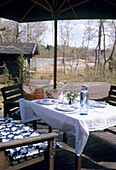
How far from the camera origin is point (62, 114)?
6.82 ft

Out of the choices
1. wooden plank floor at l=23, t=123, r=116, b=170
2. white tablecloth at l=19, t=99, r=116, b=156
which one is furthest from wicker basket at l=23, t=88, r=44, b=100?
wooden plank floor at l=23, t=123, r=116, b=170

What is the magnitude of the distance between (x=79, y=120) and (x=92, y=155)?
101cm

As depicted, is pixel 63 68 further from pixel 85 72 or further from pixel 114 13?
pixel 114 13

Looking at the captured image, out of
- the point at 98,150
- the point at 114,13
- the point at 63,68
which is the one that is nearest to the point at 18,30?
the point at 63,68

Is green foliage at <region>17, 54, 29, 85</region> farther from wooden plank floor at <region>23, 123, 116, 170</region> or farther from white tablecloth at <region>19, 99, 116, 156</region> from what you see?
white tablecloth at <region>19, 99, 116, 156</region>

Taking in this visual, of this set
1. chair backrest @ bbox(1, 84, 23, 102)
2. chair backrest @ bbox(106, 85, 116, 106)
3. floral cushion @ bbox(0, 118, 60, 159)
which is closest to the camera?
floral cushion @ bbox(0, 118, 60, 159)

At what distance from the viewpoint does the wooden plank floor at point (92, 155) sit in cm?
234

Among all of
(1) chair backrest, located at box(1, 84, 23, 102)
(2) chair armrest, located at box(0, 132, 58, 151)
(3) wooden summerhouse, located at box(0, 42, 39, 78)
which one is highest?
(3) wooden summerhouse, located at box(0, 42, 39, 78)

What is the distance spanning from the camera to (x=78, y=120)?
1.87 m

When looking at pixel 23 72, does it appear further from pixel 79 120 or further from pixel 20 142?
pixel 20 142

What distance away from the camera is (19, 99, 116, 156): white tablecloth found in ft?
6.21

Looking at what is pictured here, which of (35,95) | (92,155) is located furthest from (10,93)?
(92,155)

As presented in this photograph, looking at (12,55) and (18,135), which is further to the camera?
(12,55)

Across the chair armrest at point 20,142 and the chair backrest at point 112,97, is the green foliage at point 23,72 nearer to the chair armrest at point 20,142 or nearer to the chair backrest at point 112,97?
the chair backrest at point 112,97
